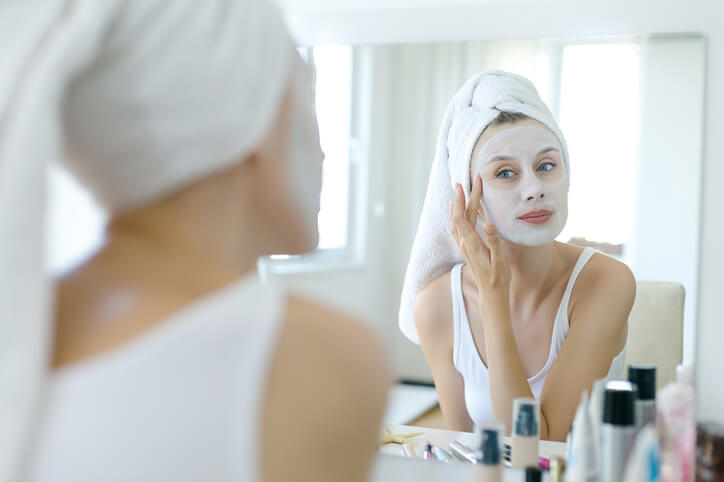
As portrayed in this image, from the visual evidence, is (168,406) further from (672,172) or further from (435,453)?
(672,172)

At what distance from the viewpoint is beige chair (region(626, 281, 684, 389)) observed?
3.07 feet

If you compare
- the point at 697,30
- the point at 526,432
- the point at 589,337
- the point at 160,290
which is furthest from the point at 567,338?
the point at 160,290

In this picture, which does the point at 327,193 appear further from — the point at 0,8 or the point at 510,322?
the point at 0,8

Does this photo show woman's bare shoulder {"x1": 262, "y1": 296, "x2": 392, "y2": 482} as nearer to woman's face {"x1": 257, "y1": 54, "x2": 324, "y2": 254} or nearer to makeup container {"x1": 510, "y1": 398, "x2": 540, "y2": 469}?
woman's face {"x1": 257, "y1": 54, "x2": 324, "y2": 254}

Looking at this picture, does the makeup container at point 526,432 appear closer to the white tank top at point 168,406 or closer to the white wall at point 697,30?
the white wall at point 697,30

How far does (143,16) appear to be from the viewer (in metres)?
0.51

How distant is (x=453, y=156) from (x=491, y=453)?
15.8 inches

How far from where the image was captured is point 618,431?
0.77 meters

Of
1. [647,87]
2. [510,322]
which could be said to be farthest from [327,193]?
[647,87]

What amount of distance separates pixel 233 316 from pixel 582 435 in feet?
1.54

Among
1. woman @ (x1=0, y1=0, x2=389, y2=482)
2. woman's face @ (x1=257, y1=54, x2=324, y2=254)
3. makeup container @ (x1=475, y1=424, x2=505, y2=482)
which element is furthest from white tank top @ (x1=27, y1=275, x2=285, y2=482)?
makeup container @ (x1=475, y1=424, x2=505, y2=482)

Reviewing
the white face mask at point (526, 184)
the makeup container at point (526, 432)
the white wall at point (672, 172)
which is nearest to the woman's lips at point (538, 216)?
the white face mask at point (526, 184)

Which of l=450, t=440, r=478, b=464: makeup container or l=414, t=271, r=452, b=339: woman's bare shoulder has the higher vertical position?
l=414, t=271, r=452, b=339: woman's bare shoulder

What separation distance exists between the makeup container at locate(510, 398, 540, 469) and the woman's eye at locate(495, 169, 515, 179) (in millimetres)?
297
